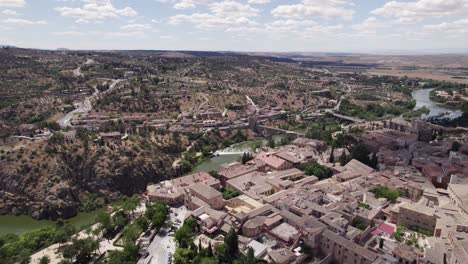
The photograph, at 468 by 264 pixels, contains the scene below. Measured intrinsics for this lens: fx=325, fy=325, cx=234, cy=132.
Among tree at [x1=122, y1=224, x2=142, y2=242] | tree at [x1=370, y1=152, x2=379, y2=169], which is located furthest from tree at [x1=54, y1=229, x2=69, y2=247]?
tree at [x1=370, y1=152, x2=379, y2=169]

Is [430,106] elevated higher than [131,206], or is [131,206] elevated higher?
[131,206]

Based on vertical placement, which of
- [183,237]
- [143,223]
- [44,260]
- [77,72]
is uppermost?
[77,72]

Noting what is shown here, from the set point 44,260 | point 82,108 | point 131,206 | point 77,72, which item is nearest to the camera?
point 44,260

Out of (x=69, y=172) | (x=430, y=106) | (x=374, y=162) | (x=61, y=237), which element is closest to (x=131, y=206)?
(x=61, y=237)

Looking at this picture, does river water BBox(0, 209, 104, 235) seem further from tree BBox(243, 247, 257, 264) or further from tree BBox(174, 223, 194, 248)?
tree BBox(243, 247, 257, 264)

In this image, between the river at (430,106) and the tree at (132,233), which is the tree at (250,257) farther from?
the river at (430,106)

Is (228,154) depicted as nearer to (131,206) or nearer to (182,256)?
(131,206)

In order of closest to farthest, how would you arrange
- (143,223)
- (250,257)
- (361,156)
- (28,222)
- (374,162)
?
(250,257)
(143,223)
(28,222)
(374,162)
(361,156)

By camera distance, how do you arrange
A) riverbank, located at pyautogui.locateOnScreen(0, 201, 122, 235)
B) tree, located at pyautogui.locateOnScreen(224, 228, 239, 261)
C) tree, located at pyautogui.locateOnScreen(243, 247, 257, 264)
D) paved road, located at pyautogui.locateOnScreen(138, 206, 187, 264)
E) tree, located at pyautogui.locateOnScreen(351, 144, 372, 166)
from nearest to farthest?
1. tree, located at pyautogui.locateOnScreen(243, 247, 257, 264)
2. tree, located at pyautogui.locateOnScreen(224, 228, 239, 261)
3. paved road, located at pyautogui.locateOnScreen(138, 206, 187, 264)
4. riverbank, located at pyautogui.locateOnScreen(0, 201, 122, 235)
5. tree, located at pyautogui.locateOnScreen(351, 144, 372, 166)

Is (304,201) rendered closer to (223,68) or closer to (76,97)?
(76,97)

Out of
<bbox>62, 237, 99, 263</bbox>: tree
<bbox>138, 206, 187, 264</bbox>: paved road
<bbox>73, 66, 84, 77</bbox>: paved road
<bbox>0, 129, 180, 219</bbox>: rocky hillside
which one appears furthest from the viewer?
<bbox>73, 66, 84, 77</bbox>: paved road
